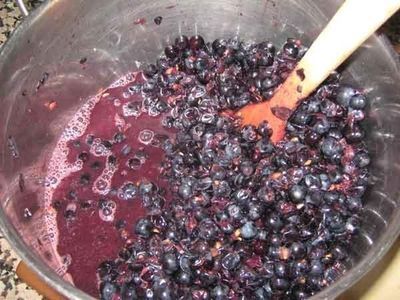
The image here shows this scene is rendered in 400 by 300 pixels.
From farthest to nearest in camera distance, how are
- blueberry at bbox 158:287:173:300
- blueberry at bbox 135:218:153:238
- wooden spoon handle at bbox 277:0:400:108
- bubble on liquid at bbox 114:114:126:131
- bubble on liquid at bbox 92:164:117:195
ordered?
bubble on liquid at bbox 114:114:126:131, bubble on liquid at bbox 92:164:117:195, blueberry at bbox 135:218:153:238, blueberry at bbox 158:287:173:300, wooden spoon handle at bbox 277:0:400:108

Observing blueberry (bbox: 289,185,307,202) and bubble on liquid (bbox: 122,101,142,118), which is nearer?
blueberry (bbox: 289,185,307,202)

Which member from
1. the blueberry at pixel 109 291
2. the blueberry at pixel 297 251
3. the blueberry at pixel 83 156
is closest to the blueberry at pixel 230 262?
the blueberry at pixel 297 251

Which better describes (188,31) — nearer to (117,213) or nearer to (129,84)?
(129,84)

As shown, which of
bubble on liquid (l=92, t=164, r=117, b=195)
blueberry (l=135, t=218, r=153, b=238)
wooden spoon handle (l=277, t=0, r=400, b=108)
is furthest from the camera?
bubble on liquid (l=92, t=164, r=117, b=195)

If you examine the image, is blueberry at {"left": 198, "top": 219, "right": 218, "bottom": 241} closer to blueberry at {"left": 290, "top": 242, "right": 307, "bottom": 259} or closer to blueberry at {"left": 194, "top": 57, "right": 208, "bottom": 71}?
blueberry at {"left": 290, "top": 242, "right": 307, "bottom": 259}

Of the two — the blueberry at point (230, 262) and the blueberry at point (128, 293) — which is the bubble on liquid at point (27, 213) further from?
the blueberry at point (230, 262)

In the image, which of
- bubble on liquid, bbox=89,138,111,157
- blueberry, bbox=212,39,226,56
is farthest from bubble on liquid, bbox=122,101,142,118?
blueberry, bbox=212,39,226,56

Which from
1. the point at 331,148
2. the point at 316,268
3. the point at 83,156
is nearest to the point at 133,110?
the point at 83,156

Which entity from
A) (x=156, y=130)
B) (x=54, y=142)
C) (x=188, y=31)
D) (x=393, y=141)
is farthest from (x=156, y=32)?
(x=393, y=141)
